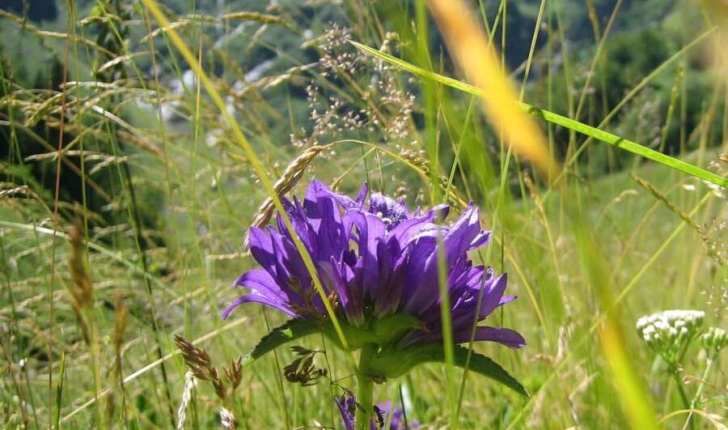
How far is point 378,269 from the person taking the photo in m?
0.75

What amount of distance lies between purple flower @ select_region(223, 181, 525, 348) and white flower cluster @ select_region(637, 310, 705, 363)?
322 mm

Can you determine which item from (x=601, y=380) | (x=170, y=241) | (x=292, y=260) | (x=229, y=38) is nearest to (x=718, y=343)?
(x=601, y=380)

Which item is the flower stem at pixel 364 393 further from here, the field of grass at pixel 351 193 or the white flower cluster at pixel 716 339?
the white flower cluster at pixel 716 339

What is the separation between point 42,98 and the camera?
1638 mm

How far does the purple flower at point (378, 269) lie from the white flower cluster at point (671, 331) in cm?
32

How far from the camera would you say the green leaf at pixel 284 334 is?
2.45ft

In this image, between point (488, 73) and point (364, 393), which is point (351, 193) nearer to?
point (364, 393)

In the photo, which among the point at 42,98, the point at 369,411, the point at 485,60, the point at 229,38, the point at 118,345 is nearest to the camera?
the point at 485,60

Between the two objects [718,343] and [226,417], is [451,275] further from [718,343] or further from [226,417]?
[718,343]

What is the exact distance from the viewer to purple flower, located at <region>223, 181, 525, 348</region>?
0.74 meters

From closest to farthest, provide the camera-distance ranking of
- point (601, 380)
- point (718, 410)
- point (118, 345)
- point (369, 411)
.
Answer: point (118, 345) → point (369, 411) → point (601, 380) → point (718, 410)

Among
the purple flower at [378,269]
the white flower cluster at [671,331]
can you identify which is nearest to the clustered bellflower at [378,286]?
the purple flower at [378,269]

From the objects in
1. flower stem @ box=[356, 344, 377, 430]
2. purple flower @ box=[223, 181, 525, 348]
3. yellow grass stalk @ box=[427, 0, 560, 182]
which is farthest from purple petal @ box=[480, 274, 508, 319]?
yellow grass stalk @ box=[427, 0, 560, 182]

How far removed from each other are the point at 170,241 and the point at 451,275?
183 cm
